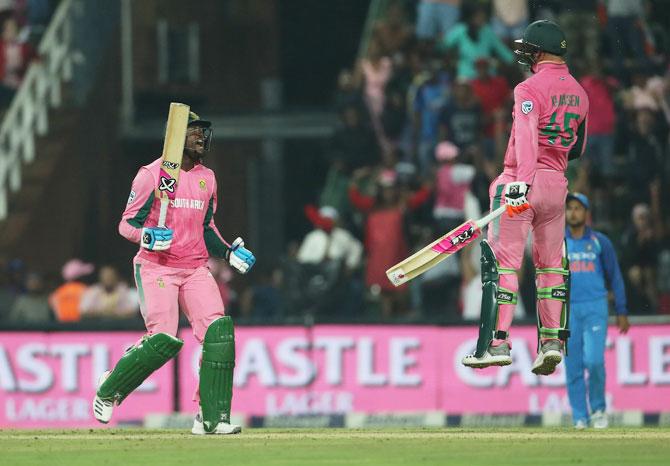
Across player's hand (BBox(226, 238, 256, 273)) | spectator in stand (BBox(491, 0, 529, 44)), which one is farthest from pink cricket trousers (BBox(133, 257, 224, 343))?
spectator in stand (BBox(491, 0, 529, 44))

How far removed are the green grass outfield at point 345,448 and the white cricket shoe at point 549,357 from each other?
50 cm

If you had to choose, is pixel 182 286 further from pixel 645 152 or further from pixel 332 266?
pixel 645 152

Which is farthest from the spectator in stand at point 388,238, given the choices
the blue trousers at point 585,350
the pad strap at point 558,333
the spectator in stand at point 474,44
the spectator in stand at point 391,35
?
the pad strap at point 558,333

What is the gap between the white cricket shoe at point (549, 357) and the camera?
40.2ft

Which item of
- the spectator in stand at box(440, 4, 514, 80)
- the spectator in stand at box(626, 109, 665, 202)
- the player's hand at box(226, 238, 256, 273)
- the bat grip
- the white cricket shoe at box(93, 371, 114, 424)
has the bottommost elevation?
the white cricket shoe at box(93, 371, 114, 424)

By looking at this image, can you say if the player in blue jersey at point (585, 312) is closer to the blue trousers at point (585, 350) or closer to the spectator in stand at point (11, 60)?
the blue trousers at point (585, 350)

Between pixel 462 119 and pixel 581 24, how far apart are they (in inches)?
112

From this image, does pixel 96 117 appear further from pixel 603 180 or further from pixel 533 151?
pixel 533 151

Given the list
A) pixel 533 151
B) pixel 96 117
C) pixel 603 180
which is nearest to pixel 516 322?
pixel 603 180

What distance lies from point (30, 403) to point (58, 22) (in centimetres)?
806

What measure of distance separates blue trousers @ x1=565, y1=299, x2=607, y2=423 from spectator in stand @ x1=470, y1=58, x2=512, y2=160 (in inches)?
233

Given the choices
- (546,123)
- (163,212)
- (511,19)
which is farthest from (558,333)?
(511,19)

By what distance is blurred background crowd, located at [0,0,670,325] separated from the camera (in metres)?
19.9

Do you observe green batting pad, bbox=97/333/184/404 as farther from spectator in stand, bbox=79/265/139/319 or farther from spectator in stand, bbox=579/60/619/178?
spectator in stand, bbox=579/60/619/178
